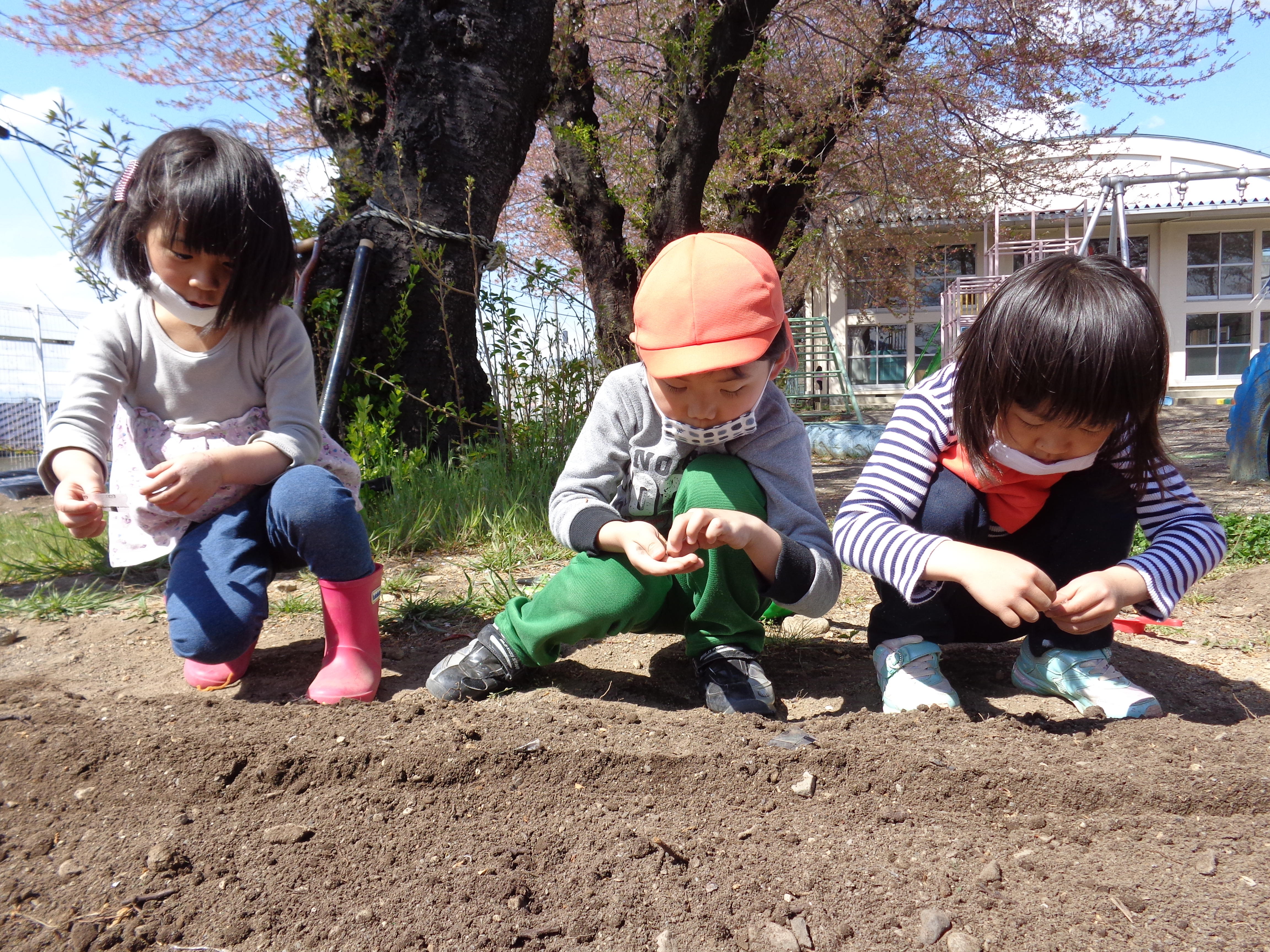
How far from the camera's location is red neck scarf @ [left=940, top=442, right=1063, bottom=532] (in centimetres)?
164

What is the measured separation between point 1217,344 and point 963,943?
18.0 meters

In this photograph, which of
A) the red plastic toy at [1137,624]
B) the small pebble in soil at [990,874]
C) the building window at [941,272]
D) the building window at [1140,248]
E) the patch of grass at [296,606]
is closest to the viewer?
the small pebble in soil at [990,874]

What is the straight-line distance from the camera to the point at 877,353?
16.3m

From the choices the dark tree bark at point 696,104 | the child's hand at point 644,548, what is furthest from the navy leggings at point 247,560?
the dark tree bark at point 696,104

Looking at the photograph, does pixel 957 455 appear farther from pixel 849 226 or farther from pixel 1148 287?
pixel 849 226

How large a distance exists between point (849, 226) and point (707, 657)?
37.8 feet

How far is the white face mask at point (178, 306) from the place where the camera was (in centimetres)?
181

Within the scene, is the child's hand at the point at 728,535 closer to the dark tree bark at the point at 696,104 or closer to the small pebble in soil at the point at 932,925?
the small pebble in soil at the point at 932,925

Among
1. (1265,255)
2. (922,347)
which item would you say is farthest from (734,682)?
(1265,255)

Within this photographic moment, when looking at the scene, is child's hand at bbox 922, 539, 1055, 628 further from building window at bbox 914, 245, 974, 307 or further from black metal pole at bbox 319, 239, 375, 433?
building window at bbox 914, 245, 974, 307

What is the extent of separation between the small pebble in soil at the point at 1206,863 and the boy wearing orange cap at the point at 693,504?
0.70 meters

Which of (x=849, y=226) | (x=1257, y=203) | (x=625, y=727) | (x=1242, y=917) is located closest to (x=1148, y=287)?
(x=1242, y=917)

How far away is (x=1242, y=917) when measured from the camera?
100cm

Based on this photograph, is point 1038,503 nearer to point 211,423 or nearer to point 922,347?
point 211,423
